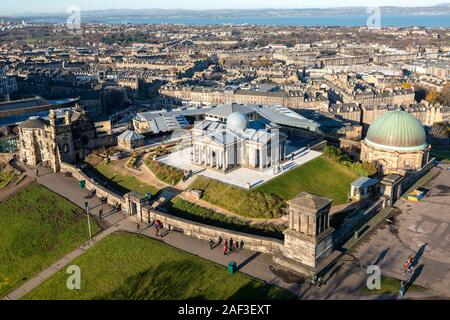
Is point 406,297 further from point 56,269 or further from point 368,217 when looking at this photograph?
point 56,269

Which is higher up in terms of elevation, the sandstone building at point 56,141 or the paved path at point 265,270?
the sandstone building at point 56,141

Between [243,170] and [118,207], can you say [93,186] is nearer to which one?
[118,207]

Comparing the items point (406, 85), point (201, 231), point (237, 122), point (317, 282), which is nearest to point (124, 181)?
point (237, 122)

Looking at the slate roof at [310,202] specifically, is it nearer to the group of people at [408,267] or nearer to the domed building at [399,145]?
the group of people at [408,267]

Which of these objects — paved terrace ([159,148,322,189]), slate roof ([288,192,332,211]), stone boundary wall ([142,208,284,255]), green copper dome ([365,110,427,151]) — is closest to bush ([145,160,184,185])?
paved terrace ([159,148,322,189])

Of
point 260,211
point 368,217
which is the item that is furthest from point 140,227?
point 368,217

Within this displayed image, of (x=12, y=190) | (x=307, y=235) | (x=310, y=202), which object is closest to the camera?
(x=310, y=202)

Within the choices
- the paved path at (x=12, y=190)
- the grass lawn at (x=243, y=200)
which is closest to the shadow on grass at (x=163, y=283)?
the grass lawn at (x=243, y=200)

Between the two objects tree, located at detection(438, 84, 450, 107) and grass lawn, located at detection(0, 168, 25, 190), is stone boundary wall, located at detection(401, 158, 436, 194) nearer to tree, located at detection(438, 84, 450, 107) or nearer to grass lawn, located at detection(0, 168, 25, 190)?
grass lawn, located at detection(0, 168, 25, 190)
